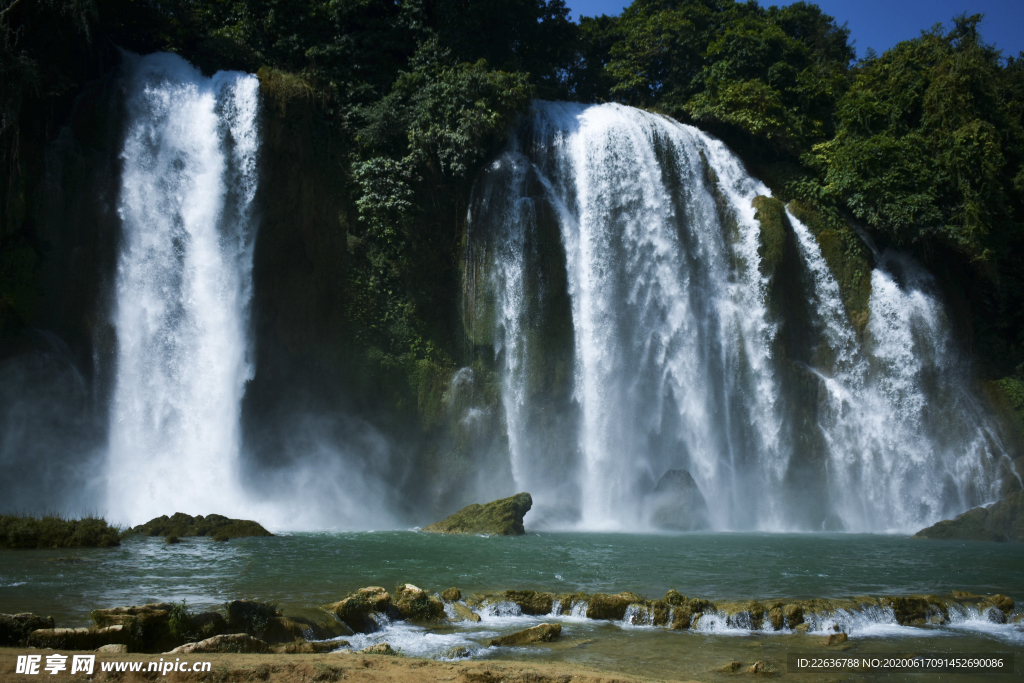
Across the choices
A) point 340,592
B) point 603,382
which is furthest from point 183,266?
point 340,592

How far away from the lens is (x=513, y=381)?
21062 millimetres

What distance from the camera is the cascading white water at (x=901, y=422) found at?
21.4 meters

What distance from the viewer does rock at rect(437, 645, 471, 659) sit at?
21.6ft

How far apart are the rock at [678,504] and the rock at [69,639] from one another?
51.2 ft

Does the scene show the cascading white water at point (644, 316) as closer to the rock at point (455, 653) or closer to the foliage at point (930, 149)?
the foliage at point (930, 149)

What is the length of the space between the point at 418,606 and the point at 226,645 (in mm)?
2687


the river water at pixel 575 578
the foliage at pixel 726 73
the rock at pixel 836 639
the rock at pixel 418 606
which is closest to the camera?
the river water at pixel 575 578

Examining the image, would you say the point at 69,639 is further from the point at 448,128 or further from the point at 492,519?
the point at 448,128

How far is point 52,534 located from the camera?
12672 millimetres

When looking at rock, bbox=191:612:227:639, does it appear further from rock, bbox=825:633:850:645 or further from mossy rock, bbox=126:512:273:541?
mossy rock, bbox=126:512:273:541

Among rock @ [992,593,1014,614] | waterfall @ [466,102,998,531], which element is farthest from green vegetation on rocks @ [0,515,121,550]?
rock @ [992,593,1014,614]

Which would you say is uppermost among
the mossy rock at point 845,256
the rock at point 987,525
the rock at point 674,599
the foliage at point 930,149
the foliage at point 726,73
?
the foliage at point 726,73

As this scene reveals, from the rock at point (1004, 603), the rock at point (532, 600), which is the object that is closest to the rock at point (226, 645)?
the rock at point (532, 600)

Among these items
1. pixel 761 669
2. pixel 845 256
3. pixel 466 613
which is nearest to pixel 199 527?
pixel 466 613
